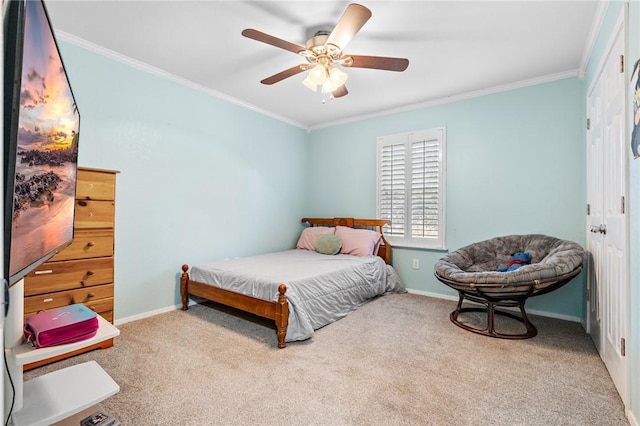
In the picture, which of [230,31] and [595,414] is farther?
[230,31]

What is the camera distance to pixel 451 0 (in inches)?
82.9

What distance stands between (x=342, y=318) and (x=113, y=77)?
3100mm

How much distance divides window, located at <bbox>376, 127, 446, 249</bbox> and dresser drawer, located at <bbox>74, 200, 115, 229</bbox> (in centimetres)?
310

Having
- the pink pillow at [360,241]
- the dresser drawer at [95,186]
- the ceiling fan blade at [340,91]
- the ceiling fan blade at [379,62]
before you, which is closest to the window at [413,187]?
the pink pillow at [360,241]

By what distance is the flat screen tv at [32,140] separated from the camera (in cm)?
72

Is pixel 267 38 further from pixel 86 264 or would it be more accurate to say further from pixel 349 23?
pixel 86 264

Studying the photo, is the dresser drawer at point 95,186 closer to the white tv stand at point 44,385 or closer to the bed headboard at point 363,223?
the white tv stand at point 44,385

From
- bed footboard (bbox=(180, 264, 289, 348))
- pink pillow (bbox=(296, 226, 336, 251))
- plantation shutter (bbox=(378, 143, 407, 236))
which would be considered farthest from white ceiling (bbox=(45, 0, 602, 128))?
bed footboard (bbox=(180, 264, 289, 348))

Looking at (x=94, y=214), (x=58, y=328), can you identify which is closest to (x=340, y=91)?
(x=94, y=214)

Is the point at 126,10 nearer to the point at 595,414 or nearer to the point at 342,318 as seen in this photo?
the point at 342,318

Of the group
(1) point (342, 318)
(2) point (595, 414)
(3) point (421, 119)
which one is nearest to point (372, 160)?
(3) point (421, 119)

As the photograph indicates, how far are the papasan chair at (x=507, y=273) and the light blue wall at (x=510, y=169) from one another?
305 millimetres

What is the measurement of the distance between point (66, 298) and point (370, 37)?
303cm

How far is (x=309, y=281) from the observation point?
2.84m
